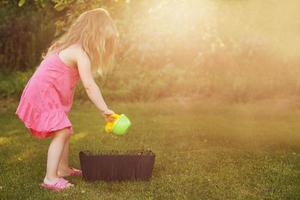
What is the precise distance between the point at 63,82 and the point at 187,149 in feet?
6.18

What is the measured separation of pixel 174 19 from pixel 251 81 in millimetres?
1485

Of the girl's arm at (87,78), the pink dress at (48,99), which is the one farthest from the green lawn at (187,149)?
the girl's arm at (87,78)

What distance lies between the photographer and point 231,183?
16.3 ft

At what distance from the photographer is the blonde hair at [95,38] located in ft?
15.6

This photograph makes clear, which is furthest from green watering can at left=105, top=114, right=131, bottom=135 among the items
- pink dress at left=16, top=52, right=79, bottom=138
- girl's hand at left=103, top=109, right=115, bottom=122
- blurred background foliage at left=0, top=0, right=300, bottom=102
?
blurred background foliage at left=0, top=0, right=300, bottom=102

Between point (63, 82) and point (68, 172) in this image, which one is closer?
point (63, 82)

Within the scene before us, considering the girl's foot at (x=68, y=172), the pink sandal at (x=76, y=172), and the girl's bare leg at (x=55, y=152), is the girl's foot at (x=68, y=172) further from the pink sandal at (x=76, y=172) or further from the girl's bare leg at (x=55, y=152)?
the girl's bare leg at (x=55, y=152)

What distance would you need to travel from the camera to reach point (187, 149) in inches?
245

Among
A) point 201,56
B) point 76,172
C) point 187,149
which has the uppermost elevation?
point 201,56

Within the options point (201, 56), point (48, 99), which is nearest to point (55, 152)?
point (48, 99)

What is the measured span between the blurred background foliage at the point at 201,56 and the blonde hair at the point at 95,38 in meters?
3.71

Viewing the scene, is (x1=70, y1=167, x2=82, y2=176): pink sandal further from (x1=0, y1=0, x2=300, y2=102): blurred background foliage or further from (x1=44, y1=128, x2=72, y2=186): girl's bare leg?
(x1=0, y1=0, x2=300, y2=102): blurred background foliage

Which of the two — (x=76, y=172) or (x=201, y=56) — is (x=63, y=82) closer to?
(x=76, y=172)

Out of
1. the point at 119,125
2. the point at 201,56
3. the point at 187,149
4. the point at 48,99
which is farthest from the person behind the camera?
the point at 201,56
